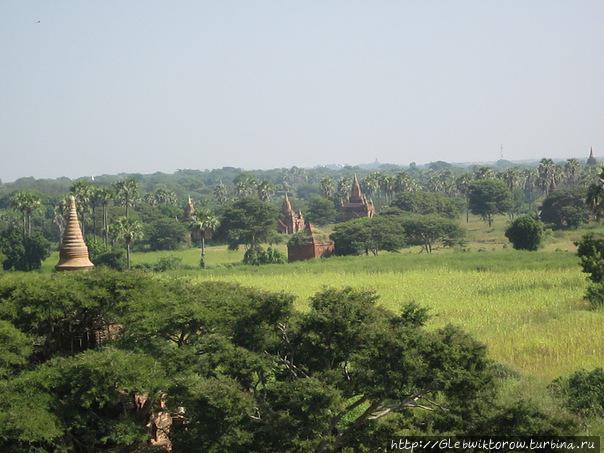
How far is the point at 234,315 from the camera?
1877cm

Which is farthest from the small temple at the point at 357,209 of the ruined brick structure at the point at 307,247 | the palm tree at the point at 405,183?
the ruined brick structure at the point at 307,247

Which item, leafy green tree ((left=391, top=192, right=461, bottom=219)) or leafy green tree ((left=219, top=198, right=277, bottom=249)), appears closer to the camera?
leafy green tree ((left=219, top=198, right=277, bottom=249))

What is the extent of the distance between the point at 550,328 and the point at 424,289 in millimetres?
14210

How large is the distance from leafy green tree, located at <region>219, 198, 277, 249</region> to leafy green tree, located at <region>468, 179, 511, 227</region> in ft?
87.5

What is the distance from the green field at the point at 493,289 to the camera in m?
27.8

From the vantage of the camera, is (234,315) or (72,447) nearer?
(72,447)

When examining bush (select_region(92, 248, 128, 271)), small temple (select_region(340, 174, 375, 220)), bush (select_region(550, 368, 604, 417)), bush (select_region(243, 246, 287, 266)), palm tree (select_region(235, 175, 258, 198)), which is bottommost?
bush (select_region(243, 246, 287, 266))

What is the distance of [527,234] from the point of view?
63.5 metres

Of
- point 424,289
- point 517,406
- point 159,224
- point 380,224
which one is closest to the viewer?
point 517,406

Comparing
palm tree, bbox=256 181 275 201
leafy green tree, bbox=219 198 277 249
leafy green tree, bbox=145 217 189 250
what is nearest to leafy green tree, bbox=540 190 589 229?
leafy green tree, bbox=219 198 277 249

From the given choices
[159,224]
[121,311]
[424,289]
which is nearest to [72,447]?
[121,311]

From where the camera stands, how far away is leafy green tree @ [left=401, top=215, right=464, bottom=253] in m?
73.8

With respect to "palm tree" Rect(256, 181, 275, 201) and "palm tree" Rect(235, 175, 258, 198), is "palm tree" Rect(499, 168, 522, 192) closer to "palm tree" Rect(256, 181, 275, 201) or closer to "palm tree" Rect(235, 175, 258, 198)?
"palm tree" Rect(256, 181, 275, 201)

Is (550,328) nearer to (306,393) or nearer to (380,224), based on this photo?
(306,393)
